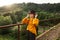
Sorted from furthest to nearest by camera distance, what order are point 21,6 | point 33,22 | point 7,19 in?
point 21,6 < point 7,19 < point 33,22

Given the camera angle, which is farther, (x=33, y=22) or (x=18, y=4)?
(x=18, y=4)

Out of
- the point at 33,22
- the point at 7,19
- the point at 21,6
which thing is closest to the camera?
the point at 33,22

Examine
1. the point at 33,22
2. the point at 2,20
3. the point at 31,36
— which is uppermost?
the point at 33,22

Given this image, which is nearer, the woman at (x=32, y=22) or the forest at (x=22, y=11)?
the woman at (x=32, y=22)

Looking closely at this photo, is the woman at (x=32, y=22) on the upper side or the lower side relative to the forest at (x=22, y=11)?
upper

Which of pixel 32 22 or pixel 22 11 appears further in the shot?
pixel 22 11

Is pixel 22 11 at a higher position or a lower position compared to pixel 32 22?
lower

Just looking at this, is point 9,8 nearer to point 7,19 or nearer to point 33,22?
point 7,19

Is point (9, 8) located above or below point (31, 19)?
below

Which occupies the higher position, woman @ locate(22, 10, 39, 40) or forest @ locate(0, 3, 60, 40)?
woman @ locate(22, 10, 39, 40)

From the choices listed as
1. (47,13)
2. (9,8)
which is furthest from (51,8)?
(9,8)

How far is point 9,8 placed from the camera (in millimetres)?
23344

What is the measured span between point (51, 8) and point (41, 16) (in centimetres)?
233

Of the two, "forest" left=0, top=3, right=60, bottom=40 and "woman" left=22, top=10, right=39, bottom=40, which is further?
"forest" left=0, top=3, right=60, bottom=40
